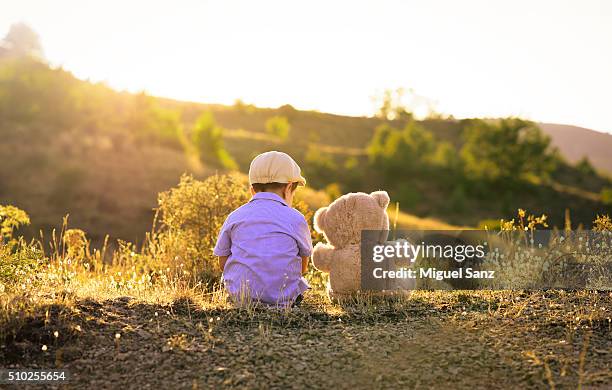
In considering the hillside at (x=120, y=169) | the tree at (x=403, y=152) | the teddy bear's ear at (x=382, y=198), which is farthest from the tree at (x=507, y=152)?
the teddy bear's ear at (x=382, y=198)

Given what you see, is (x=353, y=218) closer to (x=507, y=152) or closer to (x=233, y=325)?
(x=233, y=325)

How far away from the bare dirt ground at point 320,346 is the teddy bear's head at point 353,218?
717 millimetres

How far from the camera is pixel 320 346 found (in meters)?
3.79

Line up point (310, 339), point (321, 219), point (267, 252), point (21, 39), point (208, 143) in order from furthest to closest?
point (21, 39), point (208, 143), point (321, 219), point (267, 252), point (310, 339)

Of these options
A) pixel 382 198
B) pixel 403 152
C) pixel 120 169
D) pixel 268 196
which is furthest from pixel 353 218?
pixel 403 152

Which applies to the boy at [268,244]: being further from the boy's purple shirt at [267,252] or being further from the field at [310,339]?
the field at [310,339]

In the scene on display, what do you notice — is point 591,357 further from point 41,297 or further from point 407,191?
point 407,191

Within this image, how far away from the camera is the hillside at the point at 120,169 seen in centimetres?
2567

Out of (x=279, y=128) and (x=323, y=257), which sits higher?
(x=279, y=128)

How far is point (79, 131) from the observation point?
3397 centimetres

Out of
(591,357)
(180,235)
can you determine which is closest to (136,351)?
(591,357)

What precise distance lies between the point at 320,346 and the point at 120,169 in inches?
1051

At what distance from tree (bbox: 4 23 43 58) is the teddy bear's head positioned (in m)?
75.3

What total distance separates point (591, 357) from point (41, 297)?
367 centimetres
